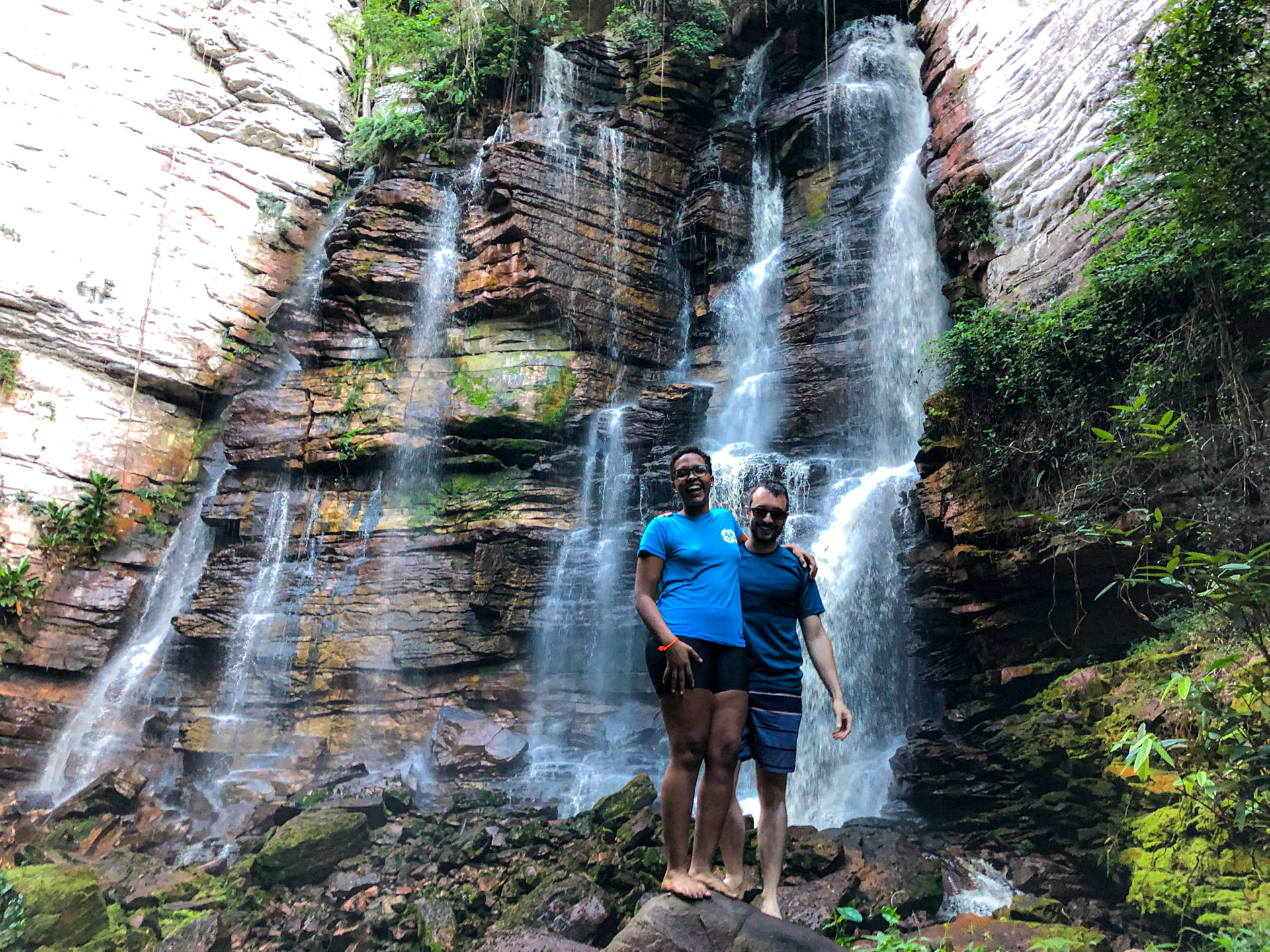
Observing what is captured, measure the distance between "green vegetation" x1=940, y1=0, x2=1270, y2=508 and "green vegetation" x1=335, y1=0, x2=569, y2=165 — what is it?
12.2 metres

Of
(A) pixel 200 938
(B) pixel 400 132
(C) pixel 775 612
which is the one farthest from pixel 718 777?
(B) pixel 400 132

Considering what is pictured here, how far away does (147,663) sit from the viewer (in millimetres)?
11367

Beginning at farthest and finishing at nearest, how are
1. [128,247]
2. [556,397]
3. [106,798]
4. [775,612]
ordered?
1. [128,247]
2. [556,397]
3. [106,798]
4. [775,612]

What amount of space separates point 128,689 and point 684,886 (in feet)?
36.2

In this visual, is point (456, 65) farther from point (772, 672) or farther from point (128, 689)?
point (772, 672)

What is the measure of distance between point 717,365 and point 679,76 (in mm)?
6468

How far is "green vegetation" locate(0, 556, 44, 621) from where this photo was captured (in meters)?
11.3

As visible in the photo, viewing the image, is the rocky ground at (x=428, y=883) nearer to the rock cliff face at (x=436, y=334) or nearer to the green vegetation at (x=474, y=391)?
the rock cliff face at (x=436, y=334)

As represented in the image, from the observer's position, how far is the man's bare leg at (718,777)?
10.6ft

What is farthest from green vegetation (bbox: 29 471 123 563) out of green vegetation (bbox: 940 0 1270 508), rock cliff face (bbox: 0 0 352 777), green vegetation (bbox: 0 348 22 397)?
green vegetation (bbox: 940 0 1270 508)

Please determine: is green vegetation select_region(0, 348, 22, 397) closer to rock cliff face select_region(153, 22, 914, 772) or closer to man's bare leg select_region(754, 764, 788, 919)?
rock cliff face select_region(153, 22, 914, 772)

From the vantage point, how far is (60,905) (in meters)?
5.95

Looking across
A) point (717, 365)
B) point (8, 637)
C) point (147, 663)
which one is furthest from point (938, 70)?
point (8, 637)

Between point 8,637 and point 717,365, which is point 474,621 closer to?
point 717,365
